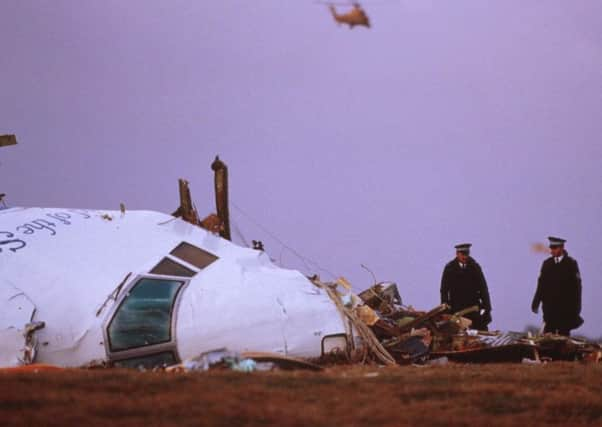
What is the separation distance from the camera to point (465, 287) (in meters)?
18.9

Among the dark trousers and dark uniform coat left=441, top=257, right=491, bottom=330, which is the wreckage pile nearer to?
the dark trousers

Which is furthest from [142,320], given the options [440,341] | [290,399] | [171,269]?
[440,341]

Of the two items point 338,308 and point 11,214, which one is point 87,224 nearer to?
point 11,214

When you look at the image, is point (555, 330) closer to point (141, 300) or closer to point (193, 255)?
point (193, 255)

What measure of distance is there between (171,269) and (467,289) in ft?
27.8

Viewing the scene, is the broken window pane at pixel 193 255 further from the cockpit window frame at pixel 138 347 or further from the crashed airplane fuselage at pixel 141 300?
the cockpit window frame at pixel 138 347

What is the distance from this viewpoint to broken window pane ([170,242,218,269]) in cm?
1236

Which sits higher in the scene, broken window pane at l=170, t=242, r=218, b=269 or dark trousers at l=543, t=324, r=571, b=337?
broken window pane at l=170, t=242, r=218, b=269

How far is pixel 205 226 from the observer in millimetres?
14477

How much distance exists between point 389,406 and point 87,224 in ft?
22.6

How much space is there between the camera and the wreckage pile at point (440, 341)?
1301 cm

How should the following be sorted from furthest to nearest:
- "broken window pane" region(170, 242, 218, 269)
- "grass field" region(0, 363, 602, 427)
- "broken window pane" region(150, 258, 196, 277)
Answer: "broken window pane" region(170, 242, 218, 269) < "broken window pane" region(150, 258, 196, 277) < "grass field" region(0, 363, 602, 427)

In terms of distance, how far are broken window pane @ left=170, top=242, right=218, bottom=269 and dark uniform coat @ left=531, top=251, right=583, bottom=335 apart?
7.61m

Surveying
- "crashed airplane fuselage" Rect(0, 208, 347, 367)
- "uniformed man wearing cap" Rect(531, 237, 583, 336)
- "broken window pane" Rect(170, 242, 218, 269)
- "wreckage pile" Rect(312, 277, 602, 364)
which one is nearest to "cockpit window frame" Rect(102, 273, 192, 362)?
"crashed airplane fuselage" Rect(0, 208, 347, 367)
